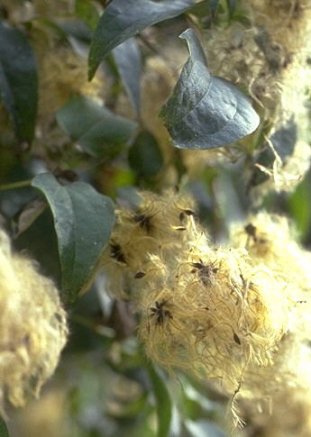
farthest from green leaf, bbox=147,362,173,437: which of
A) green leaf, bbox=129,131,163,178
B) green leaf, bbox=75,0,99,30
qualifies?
green leaf, bbox=75,0,99,30

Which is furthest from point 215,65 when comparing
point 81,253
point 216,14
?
point 81,253

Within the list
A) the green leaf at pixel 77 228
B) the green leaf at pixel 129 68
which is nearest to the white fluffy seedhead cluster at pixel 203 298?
the green leaf at pixel 77 228

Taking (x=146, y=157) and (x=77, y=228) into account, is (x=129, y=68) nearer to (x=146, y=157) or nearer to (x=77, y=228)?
(x=146, y=157)

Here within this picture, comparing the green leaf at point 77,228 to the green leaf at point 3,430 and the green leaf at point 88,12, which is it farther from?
the green leaf at point 88,12

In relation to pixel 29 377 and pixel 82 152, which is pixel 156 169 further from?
pixel 29 377

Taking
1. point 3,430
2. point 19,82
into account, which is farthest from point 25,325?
point 19,82

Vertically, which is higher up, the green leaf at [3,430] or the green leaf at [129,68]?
the green leaf at [129,68]
